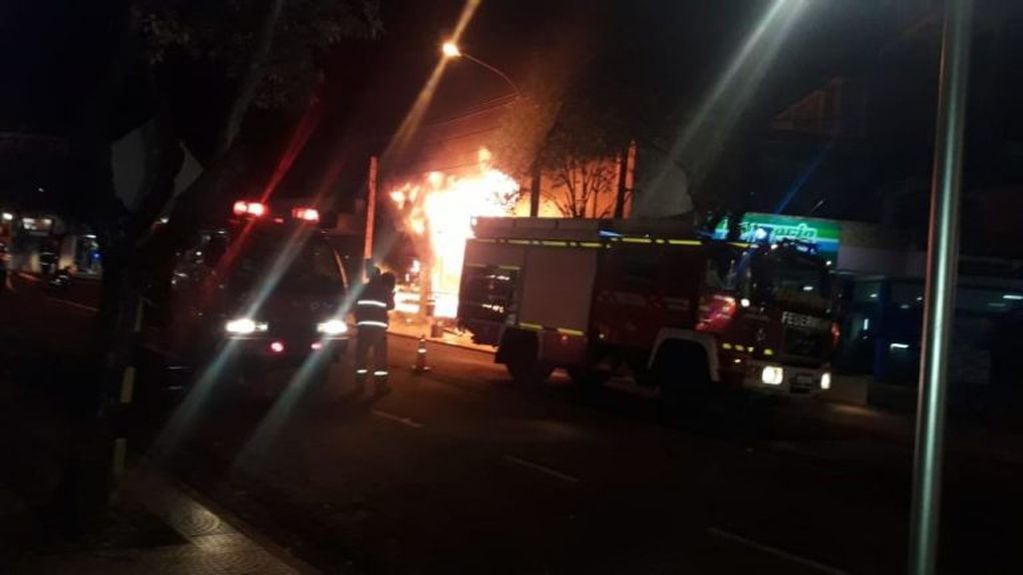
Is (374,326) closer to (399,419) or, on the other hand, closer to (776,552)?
(399,419)

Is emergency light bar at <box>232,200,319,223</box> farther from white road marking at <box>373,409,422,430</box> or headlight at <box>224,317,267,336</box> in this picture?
white road marking at <box>373,409,422,430</box>

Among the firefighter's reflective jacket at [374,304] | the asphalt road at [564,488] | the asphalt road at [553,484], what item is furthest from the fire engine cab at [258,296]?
the asphalt road at [564,488]

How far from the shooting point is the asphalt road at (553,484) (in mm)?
7219

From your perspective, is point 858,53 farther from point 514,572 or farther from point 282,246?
point 514,572

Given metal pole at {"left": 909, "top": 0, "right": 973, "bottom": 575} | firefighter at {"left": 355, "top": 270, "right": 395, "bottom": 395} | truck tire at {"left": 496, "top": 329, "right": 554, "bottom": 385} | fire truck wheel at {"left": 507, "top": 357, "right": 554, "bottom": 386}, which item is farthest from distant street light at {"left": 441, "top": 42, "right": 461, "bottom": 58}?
metal pole at {"left": 909, "top": 0, "right": 973, "bottom": 575}

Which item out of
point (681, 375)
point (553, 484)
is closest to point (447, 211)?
point (681, 375)

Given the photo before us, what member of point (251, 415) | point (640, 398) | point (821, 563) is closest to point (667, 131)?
point (640, 398)

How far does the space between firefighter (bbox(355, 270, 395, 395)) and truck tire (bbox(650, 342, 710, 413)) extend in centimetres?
398

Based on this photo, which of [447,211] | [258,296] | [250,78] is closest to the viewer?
[250,78]

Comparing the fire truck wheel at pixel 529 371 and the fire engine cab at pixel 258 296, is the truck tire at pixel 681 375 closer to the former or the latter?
the fire truck wheel at pixel 529 371

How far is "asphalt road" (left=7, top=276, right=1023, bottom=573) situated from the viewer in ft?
23.7

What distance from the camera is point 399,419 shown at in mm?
12344

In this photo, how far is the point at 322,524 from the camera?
24.7 feet

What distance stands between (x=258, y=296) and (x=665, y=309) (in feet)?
19.0
